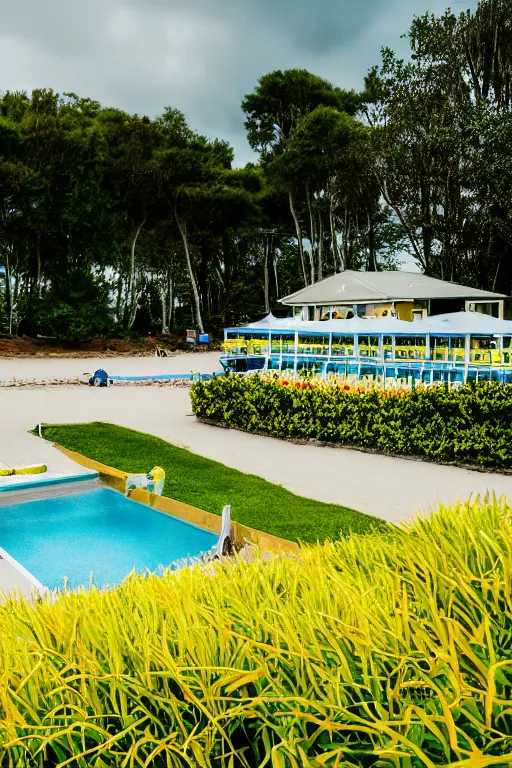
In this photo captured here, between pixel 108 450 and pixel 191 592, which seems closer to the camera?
pixel 191 592

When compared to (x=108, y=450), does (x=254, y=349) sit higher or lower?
higher

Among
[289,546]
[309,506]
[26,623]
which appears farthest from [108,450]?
[26,623]

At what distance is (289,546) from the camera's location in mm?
5223

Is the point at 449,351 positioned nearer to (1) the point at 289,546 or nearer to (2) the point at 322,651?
(1) the point at 289,546

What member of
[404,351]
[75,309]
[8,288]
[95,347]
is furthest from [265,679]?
[75,309]

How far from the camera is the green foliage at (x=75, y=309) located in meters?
36.8

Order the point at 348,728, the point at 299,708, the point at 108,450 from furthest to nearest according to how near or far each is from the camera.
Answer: the point at 108,450, the point at 299,708, the point at 348,728

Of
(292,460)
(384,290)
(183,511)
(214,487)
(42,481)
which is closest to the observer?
(183,511)

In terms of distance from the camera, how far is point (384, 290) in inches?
1205

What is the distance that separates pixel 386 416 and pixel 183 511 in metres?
4.54

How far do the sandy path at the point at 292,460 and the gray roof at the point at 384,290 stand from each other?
1543cm

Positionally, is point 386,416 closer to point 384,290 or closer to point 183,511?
point 183,511

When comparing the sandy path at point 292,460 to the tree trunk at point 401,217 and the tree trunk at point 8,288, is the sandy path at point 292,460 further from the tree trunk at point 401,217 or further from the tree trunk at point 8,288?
the tree trunk at point 401,217

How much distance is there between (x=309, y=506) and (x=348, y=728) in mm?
6489
